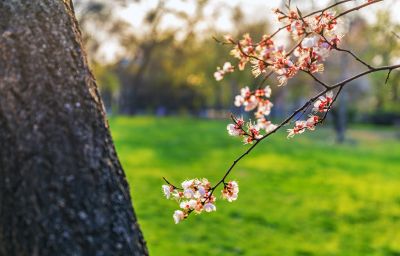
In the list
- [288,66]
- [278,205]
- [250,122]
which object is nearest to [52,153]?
[250,122]

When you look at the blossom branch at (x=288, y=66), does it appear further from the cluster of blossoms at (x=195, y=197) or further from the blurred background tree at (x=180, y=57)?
the blurred background tree at (x=180, y=57)

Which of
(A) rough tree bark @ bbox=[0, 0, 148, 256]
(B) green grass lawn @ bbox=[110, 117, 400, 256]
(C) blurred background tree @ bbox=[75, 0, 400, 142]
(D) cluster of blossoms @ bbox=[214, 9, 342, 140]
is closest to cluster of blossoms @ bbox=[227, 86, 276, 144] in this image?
(D) cluster of blossoms @ bbox=[214, 9, 342, 140]

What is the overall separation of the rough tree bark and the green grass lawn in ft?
17.4

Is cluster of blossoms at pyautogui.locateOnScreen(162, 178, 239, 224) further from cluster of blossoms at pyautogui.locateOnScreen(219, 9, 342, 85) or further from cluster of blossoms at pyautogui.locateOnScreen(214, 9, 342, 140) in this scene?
cluster of blossoms at pyautogui.locateOnScreen(219, 9, 342, 85)

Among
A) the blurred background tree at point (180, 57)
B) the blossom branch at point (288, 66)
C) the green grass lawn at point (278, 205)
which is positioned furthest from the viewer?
the blurred background tree at point (180, 57)

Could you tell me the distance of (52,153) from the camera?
220 centimetres

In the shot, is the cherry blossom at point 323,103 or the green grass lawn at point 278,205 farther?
the green grass lawn at point 278,205

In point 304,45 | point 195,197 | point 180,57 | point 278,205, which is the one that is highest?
point 180,57

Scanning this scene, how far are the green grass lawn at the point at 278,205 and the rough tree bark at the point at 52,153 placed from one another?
5306mm

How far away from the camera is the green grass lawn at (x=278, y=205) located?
8.18m

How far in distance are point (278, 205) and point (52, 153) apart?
30.3 ft

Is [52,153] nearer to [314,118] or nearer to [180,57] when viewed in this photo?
[314,118]

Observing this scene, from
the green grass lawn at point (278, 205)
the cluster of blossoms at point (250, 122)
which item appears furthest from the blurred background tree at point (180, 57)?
the cluster of blossoms at point (250, 122)

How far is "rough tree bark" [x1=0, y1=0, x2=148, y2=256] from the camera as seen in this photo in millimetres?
2148
